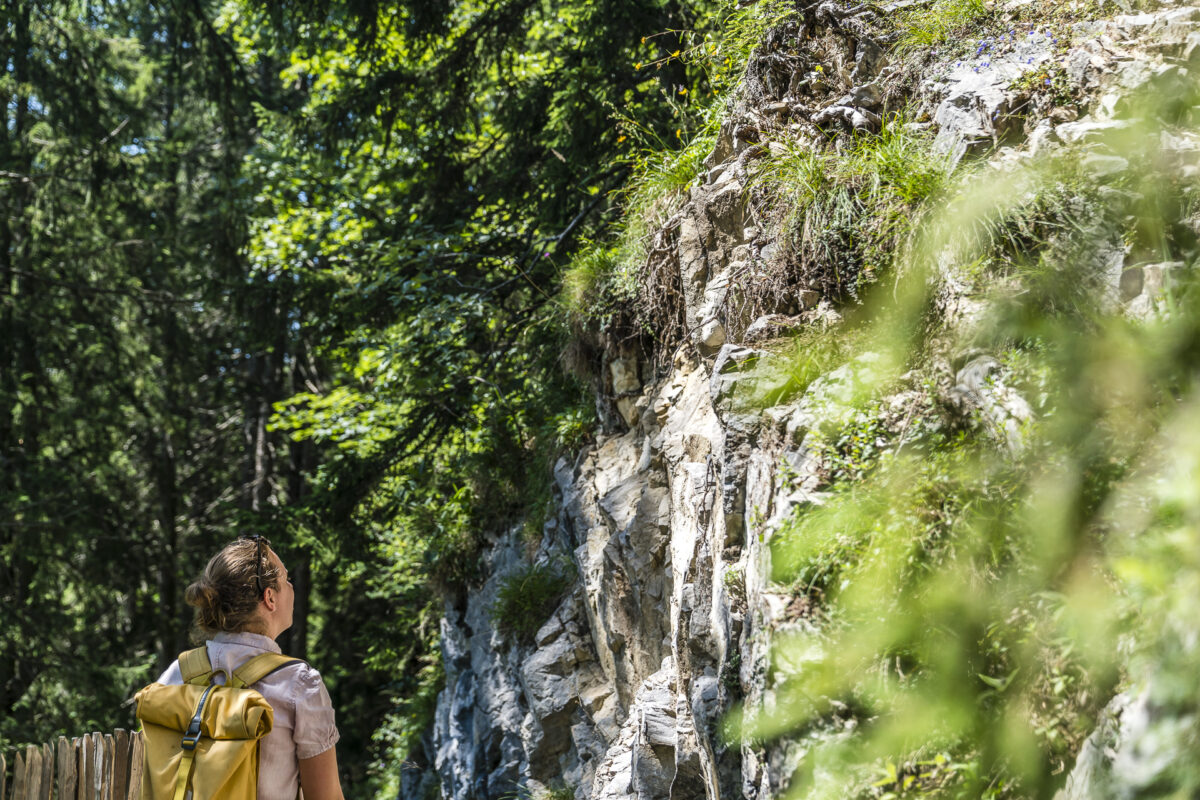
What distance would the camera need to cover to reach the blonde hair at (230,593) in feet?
8.86

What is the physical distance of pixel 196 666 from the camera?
2.64 metres

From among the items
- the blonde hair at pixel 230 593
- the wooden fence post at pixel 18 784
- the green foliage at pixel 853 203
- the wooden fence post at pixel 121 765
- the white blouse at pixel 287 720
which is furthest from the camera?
the green foliage at pixel 853 203

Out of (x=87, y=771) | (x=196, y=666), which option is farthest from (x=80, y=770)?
(x=196, y=666)

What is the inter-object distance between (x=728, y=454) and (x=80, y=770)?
299 cm

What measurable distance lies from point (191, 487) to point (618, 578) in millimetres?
12434

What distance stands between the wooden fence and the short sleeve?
156 cm

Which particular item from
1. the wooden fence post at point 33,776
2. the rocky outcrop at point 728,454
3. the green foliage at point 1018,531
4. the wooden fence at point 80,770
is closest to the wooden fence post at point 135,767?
the wooden fence at point 80,770

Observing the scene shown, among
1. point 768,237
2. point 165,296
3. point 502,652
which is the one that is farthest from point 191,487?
point 768,237

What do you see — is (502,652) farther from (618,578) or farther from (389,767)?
(389,767)

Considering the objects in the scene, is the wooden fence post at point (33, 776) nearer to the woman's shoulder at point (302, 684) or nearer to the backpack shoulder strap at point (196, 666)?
the backpack shoulder strap at point (196, 666)

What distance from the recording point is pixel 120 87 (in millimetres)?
15938

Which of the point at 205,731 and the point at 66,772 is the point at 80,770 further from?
the point at 205,731

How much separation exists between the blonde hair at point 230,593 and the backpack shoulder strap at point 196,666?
3.4 inches

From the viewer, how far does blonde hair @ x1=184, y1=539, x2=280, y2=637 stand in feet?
8.86
